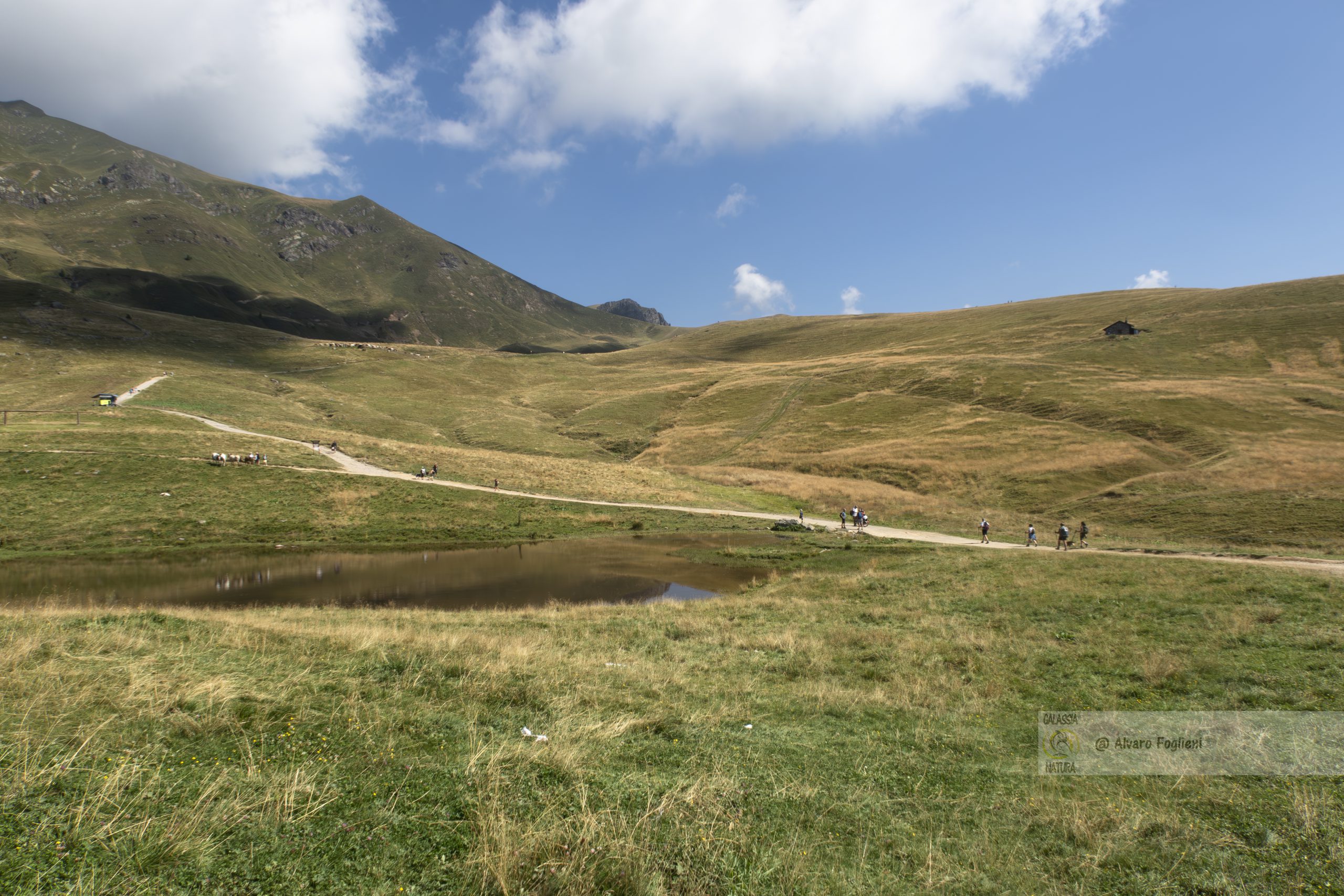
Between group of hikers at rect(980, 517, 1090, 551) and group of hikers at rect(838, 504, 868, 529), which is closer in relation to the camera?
group of hikers at rect(980, 517, 1090, 551)

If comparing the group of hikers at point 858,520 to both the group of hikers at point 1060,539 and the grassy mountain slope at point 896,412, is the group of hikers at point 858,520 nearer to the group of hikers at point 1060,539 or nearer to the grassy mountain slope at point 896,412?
the grassy mountain slope at point 896,412

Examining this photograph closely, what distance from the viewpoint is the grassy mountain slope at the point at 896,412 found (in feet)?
185

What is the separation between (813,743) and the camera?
9922mm

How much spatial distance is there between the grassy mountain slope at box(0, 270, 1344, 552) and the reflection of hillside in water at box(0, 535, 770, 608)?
23.1m

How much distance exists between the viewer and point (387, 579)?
2967cm

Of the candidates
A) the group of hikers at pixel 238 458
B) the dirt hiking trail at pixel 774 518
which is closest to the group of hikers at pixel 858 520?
the dirt hiking trail at pixel 774 518

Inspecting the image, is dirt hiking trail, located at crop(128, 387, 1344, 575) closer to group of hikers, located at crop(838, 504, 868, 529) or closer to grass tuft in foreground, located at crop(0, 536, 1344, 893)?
group of hikers, located at crop(838, 504, 868, 529)

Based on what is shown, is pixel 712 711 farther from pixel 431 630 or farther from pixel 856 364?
pixel 856 364

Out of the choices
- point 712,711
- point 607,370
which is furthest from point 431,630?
point 607,370

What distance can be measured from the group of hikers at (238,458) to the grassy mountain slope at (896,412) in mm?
11618

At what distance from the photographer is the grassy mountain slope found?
5631cm

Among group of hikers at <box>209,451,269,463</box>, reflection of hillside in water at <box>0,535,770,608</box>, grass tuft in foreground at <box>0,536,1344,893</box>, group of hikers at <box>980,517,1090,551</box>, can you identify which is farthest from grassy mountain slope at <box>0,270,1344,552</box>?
grass tuft in foreground at <box>0,536,1344,893</box>

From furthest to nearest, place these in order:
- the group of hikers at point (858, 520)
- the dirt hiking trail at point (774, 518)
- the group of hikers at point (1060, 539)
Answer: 1. the group of hikers at point (858, 520)
2. the group of hikers at point (1060, 539)
3. the dirt hiking trail at point (774, 518)

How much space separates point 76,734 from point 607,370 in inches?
6350
